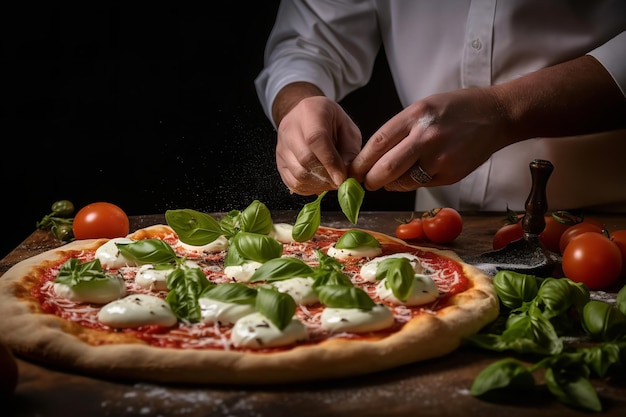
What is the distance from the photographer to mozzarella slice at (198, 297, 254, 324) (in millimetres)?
1602

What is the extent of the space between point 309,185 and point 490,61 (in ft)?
3.06

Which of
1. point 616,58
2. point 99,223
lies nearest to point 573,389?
point 616,58

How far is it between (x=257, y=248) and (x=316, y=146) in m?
0.46

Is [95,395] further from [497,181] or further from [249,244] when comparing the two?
[497,181]

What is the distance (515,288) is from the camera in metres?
1.82

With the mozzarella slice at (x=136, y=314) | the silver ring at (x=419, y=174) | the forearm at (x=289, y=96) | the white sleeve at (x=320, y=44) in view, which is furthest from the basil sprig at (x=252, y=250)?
the white sleeve at (x=320, y=44)

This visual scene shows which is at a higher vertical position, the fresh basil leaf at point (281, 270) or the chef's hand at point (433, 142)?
the chef's hand at point (433, 142)

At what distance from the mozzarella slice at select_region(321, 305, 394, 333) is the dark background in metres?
1.97

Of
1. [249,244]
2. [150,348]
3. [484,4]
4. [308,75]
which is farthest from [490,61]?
[150,348]

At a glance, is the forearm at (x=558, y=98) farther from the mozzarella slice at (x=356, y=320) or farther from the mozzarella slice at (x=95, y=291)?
the mozzarella slice at (x=95, y=291)

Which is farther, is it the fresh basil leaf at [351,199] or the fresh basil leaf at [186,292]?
the fresh basil leaf at [351,199]

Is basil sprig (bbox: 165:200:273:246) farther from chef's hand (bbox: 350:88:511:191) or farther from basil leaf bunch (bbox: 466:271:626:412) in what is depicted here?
basil leaf bunch (bbox: 466:271:626:412)

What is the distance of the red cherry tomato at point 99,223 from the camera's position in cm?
256

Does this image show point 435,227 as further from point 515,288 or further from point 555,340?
point 555,340
